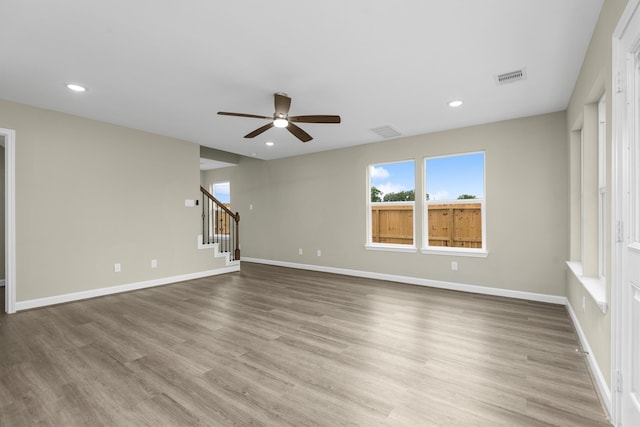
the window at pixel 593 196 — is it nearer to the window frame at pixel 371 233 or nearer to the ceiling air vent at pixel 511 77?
the ceiling air vent at pixel 511 77

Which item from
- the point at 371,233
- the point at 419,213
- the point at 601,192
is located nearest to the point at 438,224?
the point at 419,213

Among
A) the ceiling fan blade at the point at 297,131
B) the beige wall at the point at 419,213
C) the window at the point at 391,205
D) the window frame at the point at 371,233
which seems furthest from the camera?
the window at the point at 391,205

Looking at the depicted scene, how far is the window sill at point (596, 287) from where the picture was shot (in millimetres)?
1961

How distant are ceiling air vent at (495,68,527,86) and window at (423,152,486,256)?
66.8 inches

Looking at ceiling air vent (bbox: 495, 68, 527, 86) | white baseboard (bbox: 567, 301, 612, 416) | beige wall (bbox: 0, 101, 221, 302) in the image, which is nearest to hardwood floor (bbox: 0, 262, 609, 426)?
white baseboard (bbox: 567, 301, 612, 416)

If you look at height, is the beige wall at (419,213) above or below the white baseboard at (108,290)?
above

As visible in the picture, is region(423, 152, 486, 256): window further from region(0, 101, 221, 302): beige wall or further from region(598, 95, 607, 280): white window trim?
region(0, 101, 221, 302): beige wall

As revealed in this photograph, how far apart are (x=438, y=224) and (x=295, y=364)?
366 cm

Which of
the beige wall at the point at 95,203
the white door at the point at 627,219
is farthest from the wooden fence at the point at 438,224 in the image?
the beige wall at the point at 95,203

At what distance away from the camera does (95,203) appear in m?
4.46

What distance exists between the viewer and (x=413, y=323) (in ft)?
10.9

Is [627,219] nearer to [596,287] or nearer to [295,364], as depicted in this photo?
[596,287]

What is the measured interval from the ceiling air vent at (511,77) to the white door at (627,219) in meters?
1.35

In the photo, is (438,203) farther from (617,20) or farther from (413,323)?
(617,20)
